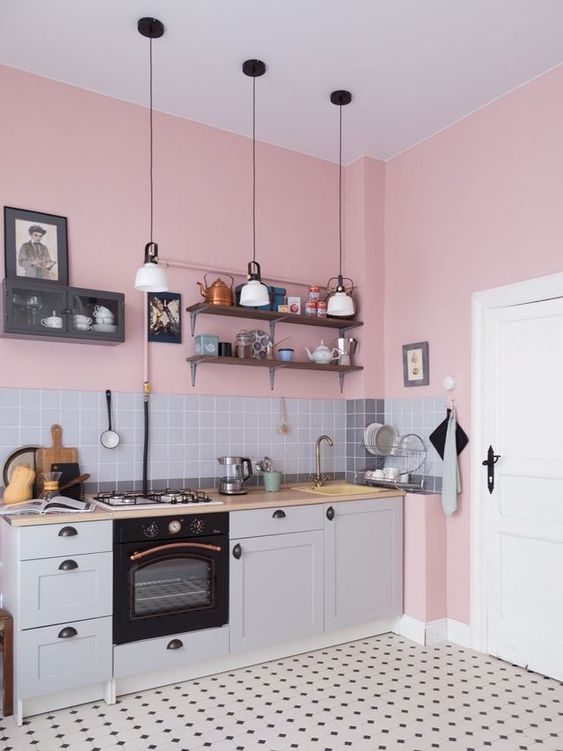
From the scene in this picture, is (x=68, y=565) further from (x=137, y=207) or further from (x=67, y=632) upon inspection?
(x=137, y=207)

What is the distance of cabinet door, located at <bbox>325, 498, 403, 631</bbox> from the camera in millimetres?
3648

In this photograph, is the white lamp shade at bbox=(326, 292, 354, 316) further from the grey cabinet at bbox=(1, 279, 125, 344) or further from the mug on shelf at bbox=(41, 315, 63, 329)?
the mug on shelf at bbox=(41, 315, 63, 329)

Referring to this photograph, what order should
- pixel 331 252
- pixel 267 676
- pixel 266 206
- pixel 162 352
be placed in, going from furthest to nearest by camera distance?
pixel 331 252, pixel 266 206, pixel 162 352, pixel 267 676

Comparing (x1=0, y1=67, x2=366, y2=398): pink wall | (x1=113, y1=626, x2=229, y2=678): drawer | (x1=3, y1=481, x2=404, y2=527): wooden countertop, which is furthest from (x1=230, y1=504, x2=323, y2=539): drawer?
(x1=0, y1=67, x2=366, y2=398): pink wall

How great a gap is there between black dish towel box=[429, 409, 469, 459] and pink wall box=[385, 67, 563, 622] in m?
0.05

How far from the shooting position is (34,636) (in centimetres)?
275

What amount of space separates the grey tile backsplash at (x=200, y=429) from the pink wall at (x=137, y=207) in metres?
0.10

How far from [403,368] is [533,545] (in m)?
1.41

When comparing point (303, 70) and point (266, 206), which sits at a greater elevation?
point (303, 70)

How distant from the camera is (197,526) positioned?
126 inches

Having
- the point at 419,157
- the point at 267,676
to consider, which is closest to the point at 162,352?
the point at 267,676

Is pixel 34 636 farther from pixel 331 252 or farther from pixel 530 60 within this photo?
pixel 530 60

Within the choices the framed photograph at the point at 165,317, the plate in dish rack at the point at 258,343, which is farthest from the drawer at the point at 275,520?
the framed photograph at the point at 165,317

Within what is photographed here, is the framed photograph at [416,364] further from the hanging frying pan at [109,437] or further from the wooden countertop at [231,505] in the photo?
the hanging frying pan at [109,437]
